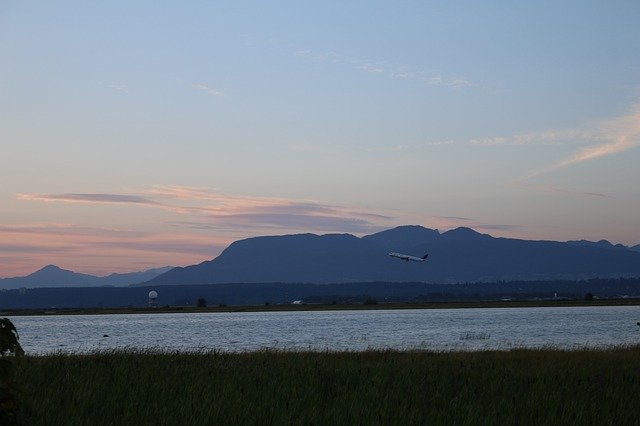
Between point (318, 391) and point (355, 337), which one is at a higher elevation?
point (318, 391)

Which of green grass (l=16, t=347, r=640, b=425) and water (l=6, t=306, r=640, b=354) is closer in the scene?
green grass (l=16, t=347, r=640, b=425)

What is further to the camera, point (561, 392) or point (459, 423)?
point (561, 392)

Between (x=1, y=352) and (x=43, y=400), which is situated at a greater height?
(x=1, y=352)

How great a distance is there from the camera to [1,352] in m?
13.6

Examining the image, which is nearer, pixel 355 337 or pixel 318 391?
pixel 318 391

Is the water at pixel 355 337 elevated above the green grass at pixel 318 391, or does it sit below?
below

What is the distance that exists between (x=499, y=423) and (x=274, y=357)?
17.2 m

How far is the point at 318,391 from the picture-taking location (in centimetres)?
2248

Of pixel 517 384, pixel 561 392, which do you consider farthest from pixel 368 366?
pixel 561 392

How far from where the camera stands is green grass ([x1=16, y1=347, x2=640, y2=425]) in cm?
1814

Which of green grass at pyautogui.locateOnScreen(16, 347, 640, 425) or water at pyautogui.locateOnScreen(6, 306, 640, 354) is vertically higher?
green grass at pyautogui.locateOnScreen(16, 347, 640, 425)

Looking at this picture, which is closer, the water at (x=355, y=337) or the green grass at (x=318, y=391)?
the green grass at (x=318, y=391)

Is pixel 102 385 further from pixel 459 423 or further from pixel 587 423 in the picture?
pixel 587 423

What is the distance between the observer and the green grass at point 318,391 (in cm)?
1814
